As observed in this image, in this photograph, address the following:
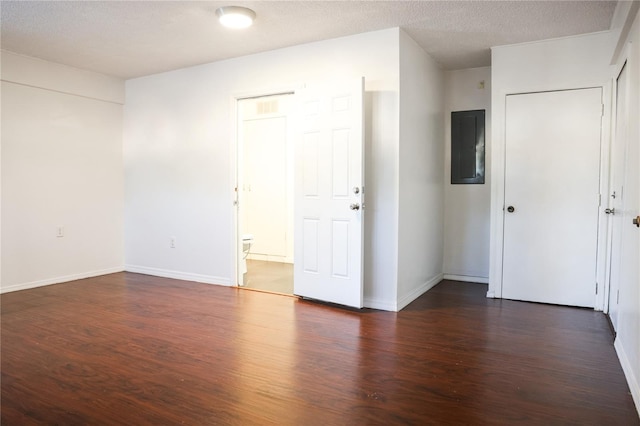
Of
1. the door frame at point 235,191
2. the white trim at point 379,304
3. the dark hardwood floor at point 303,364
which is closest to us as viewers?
the dark hardwood floor at point 303,364

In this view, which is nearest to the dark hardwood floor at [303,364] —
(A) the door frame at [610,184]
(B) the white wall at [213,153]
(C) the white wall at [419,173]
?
(A) the door frame at [610,184]

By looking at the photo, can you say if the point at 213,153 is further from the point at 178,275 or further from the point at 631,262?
the point at 631,262

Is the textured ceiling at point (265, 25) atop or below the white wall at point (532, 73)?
atop

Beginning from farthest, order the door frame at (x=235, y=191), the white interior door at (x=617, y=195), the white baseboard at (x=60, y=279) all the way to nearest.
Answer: the door frame at (x=235, y=191)
the white baseboard at (x=60, y=279)
the white interior door at (x=617, y=195)

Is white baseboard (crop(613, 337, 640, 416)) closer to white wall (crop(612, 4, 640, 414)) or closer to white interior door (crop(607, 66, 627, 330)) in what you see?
white wall (crop(612, 4, 640, 414))

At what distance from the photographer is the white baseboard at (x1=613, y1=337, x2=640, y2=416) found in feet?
6.86

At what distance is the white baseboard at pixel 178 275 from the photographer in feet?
15.6

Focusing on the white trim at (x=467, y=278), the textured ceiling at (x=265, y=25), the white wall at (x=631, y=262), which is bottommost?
the white trim at (x=467, y=278)

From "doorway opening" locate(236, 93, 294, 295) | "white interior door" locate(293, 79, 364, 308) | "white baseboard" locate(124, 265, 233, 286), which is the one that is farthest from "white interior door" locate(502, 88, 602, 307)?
"doorway opening" locate(236, 93, 294, 295)

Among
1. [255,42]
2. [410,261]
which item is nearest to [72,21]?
[255,42]

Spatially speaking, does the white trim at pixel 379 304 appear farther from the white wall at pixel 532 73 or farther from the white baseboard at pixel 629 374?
the white baseboard at pixel 629 374

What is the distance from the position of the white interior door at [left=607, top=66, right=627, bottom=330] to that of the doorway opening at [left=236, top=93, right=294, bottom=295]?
12.7 feet

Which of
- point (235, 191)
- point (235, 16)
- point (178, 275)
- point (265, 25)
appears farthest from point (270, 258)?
point (235, 16)

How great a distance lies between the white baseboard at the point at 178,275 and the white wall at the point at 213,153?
0.5 inches
